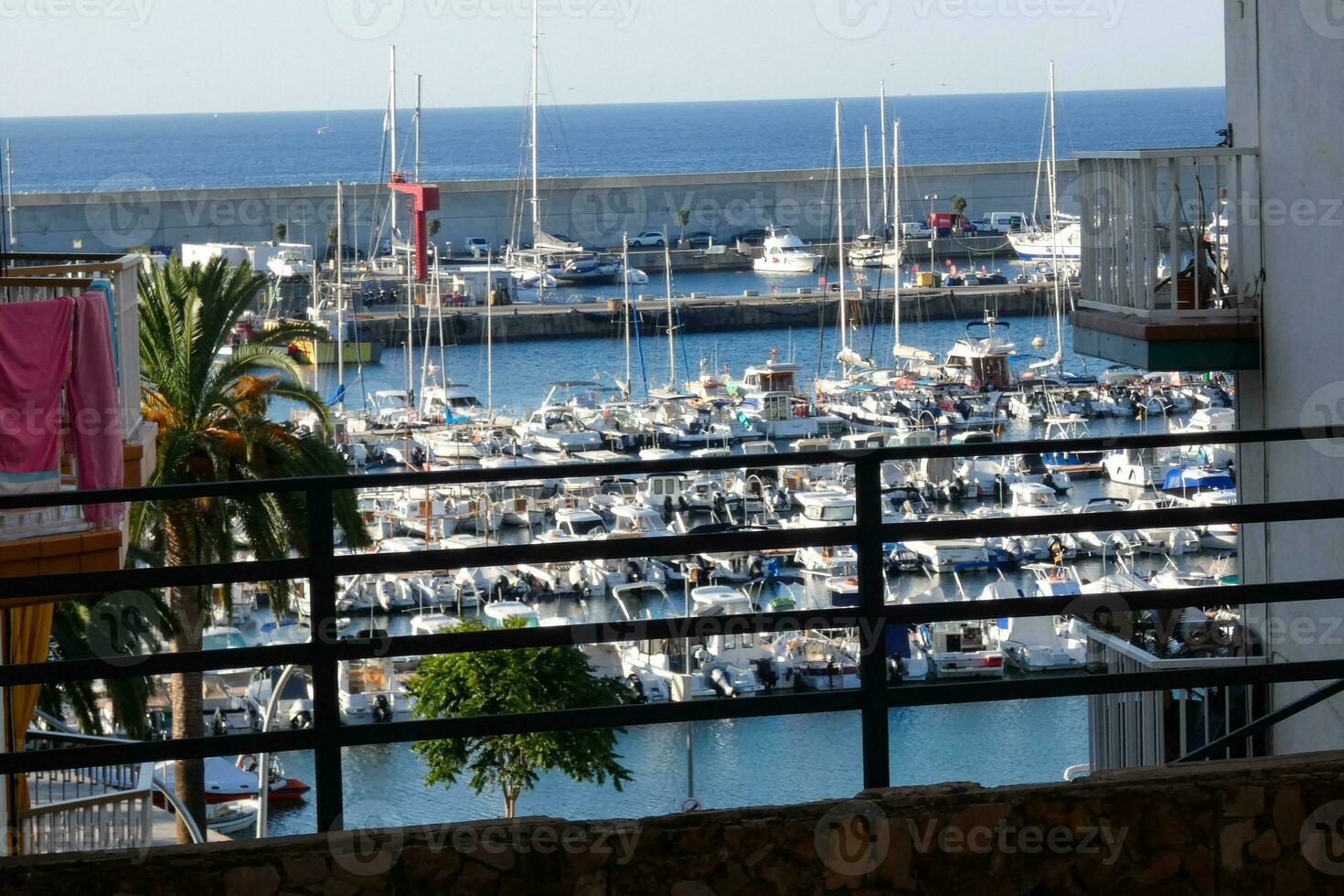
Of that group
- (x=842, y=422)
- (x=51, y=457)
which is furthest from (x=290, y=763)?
(x=51, y=457)

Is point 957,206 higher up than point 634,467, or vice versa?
point 957,206

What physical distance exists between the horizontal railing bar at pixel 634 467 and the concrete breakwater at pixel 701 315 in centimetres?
5865

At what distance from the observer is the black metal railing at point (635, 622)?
10.8ft

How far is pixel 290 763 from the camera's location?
31750mm

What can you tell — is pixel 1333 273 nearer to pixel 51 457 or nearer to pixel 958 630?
pixel 51 457

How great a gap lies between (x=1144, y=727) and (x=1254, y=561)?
1.02 metres

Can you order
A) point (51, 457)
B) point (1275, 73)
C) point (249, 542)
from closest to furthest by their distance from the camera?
point (51, 457) < point (1275, 73) < point (249, 542)

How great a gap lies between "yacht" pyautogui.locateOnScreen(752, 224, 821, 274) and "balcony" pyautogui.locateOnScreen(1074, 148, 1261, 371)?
68.1 metres

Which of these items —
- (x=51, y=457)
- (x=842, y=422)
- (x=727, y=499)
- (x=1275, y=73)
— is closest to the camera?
(x=51, y=457)

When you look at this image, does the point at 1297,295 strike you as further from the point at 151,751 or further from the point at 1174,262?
the point at 151,751

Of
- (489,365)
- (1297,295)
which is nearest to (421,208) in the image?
(489,365)

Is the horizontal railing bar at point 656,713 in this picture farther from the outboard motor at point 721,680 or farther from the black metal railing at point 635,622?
the outboard motor at point 721,680

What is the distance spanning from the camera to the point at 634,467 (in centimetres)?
340

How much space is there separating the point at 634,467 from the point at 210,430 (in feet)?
50.1
